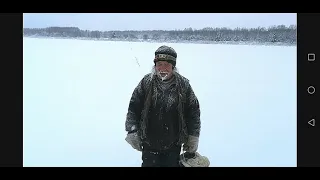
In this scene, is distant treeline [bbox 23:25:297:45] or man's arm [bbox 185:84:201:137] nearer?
man's arm [bbox 185:84:201:137]

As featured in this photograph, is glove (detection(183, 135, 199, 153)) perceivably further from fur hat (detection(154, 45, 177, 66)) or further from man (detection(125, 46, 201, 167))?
fur hat (detection(154, 45, 177, 66))

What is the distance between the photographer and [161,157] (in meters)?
3.14

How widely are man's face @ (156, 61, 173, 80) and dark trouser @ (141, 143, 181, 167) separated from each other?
0.63 meters

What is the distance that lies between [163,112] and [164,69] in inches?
14.2

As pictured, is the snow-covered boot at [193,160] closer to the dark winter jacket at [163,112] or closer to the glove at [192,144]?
the glove at [192,144]

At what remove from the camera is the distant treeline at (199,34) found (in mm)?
3711

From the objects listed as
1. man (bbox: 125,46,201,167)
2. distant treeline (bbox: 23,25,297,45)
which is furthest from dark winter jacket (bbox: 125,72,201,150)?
distant treeline (bbox: 23,25,297,45)

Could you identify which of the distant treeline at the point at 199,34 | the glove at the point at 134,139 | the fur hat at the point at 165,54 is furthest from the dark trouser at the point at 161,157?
the distant treeline at the point at 199,34

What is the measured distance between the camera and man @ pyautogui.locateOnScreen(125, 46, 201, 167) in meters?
3.05

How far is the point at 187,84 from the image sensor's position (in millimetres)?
3094

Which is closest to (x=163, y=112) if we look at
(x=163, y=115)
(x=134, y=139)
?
(x=163, y=115)
